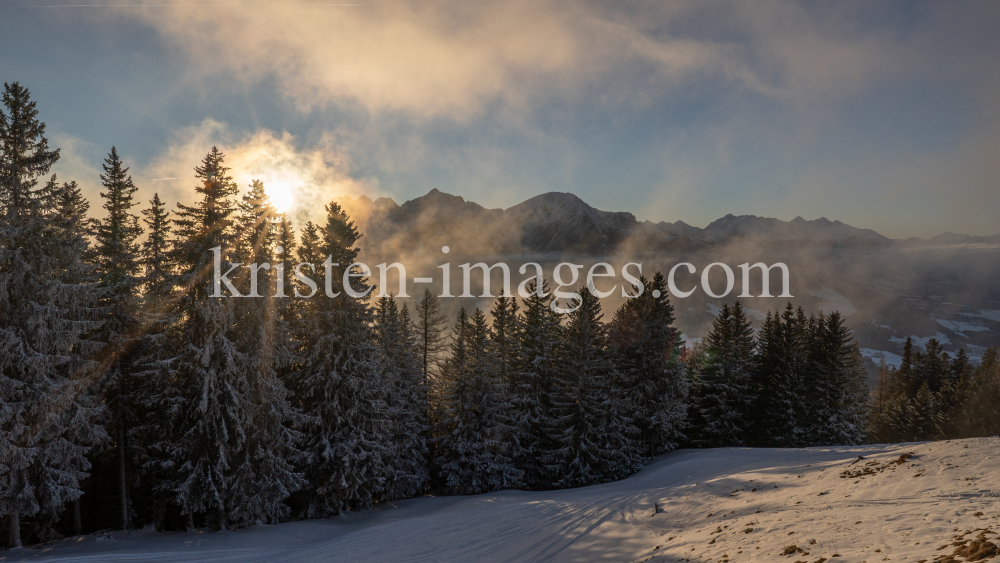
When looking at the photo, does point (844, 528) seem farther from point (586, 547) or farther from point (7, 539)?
point (7, 539)

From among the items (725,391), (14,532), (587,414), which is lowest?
(587,414)

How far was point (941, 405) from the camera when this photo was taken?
44031 mm

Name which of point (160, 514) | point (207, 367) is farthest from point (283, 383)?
point (160, 514)

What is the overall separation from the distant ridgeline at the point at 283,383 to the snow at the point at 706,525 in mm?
2387

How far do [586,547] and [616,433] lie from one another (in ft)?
61.2

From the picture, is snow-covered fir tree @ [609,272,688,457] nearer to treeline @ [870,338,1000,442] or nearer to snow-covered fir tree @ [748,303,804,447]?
snow-covered fir tree @ [748,303,804,447]

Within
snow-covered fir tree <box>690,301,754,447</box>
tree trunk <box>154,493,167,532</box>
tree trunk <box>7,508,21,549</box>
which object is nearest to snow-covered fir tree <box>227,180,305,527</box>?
tree trunk <box>154,493,167,532</box>

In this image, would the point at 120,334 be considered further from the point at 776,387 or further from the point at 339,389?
the point at 776,387

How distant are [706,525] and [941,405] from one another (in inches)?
1931

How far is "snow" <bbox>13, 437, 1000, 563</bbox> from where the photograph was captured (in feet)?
29.3

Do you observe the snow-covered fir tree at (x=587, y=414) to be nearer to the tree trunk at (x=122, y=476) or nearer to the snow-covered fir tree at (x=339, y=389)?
the snow-covered fir tree at (x=339, y=389)

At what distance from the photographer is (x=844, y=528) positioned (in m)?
9.35

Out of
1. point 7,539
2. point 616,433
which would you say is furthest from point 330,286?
point 616,433

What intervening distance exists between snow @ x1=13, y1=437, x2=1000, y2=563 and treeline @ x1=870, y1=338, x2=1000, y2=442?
33.6 metres
